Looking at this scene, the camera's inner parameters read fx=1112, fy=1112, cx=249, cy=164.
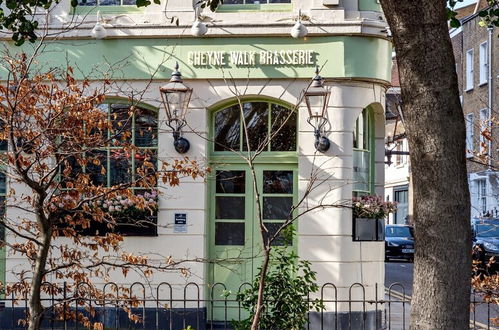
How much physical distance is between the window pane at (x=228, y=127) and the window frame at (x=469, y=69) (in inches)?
1327

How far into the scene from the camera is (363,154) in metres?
16.9

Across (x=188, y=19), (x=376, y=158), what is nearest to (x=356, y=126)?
(x=376, y=158)

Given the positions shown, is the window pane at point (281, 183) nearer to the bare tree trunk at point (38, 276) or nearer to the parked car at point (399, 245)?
the bare tree trunk at point (38, 276)

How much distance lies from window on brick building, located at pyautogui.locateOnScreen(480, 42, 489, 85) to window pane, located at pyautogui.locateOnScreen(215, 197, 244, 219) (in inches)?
1251

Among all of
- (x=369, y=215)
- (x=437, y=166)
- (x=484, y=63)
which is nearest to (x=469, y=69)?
(x=484, y=63)

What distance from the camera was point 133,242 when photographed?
16094 mm

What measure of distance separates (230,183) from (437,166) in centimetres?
867

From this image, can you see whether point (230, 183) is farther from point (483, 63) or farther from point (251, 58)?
point (483, 63)

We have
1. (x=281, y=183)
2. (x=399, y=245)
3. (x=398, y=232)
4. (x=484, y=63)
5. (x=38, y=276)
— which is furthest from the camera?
(x=484, y=63)

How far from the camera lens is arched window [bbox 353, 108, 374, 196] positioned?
1659 centimetres

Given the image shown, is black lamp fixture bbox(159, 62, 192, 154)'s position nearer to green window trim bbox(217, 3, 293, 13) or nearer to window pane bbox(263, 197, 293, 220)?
green window trim bbox(217, 3, 293, 13)

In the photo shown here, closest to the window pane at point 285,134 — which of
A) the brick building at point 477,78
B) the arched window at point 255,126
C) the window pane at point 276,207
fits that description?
the arched window at point 255,126

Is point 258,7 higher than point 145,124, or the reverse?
point 258,7

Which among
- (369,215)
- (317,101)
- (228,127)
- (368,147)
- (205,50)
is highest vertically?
(205,50)
